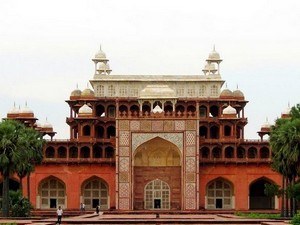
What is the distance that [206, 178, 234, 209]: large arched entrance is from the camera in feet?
208

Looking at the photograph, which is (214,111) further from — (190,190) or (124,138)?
(124,138)

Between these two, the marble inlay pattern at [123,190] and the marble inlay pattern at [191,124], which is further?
the marble inlay pattern at [191,124]

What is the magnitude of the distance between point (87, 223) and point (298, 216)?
1043 centimetres

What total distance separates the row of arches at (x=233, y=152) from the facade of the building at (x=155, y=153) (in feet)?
0.24

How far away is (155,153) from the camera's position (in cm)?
6288

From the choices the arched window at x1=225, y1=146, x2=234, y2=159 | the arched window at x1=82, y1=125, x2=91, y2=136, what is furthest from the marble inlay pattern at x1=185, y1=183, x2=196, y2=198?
the arched window at x1=82, y1=125, x2=91, y2=136

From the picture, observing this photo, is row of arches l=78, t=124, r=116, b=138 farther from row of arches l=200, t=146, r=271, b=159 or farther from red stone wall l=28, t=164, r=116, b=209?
row of arches l=200, t=146, r=271, b=159

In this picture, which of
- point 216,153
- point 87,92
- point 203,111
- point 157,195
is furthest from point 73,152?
point 216,153

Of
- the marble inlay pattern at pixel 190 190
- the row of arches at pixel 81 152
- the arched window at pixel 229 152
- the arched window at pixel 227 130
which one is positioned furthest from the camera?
the arched window at pixel 227 130

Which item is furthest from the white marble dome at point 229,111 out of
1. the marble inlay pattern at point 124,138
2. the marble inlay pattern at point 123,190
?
the marble inlay pattern at point 123,190

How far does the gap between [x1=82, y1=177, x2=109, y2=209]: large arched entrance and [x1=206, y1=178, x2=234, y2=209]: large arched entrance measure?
7.39 metres

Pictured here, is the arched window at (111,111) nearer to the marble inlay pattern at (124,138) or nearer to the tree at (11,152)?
the marble inlay pattern at (124,138)

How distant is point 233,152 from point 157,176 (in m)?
5.70

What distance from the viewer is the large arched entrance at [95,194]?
6338 cm
